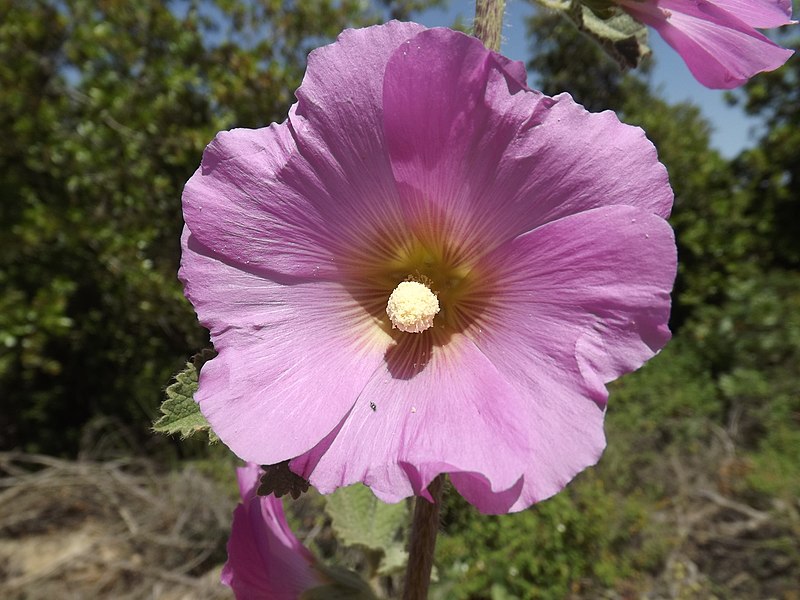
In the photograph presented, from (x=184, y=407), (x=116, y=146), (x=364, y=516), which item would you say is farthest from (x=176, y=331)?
(x=184, y=407)

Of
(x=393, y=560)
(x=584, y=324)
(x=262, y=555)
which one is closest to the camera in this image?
(x=584, y=324)

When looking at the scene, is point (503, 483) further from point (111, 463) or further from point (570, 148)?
point (111, 463)

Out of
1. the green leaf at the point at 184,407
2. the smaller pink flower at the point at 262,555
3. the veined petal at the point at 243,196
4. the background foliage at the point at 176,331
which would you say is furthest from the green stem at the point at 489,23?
the background foliage at the point at 176,331

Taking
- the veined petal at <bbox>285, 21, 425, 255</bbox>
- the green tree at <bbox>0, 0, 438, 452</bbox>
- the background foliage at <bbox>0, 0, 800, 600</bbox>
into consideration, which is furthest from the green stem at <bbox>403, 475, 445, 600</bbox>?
the green tree at <bbox>0, 0, 438, 452</bbox>

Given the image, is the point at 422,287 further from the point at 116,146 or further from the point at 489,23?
the point at 116,146

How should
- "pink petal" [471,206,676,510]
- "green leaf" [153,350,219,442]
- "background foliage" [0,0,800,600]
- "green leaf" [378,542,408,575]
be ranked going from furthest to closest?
"background foliage" [0,0,800,600], "green leaf" [378,542,408,575], "green leaf" [153,350,219,442], "pink petal" [471,206,676,510]

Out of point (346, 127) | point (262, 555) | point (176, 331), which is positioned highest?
point (346, 127)

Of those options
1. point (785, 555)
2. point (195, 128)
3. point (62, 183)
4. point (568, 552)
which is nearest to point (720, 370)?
point (785, 555)

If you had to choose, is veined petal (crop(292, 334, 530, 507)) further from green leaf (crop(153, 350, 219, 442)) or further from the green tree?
the green tree
